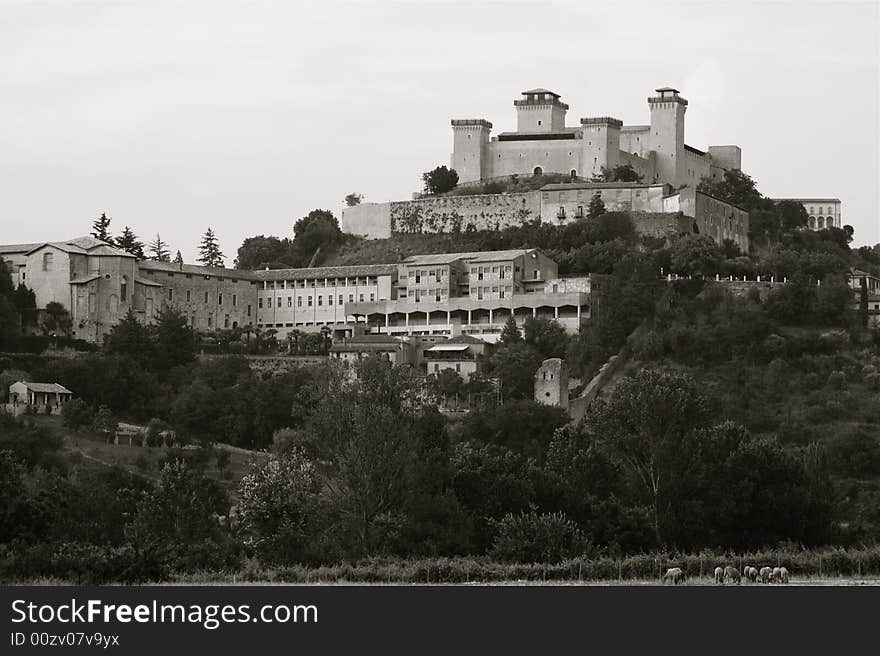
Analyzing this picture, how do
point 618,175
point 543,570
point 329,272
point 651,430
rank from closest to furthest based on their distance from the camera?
1. point 543,570
2. point 651,430
3. point 329,272
4. point 618,175

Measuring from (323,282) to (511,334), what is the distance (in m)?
12.6

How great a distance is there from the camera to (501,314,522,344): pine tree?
69.9 metres

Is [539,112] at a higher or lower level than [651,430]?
higher

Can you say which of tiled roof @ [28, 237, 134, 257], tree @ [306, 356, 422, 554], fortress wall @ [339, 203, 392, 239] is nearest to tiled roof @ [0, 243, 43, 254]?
tiled roof @ [28, 237, 134, 257]

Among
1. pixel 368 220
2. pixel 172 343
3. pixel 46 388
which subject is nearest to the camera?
pixel 46 388

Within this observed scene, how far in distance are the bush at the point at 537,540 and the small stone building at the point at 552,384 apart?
93.2 ft

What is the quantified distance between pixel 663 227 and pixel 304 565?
48.9 m

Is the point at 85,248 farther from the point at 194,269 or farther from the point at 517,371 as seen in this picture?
the point at 517,371

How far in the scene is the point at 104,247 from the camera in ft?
247

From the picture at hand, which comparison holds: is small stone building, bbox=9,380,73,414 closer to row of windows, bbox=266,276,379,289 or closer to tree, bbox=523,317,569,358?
row of windows, bbox=266,276,379,289

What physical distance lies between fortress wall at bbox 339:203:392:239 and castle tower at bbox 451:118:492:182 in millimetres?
4857

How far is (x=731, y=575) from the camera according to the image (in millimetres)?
27703

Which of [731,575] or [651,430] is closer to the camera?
[731,575]

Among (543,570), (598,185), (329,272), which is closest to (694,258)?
(598,185)
